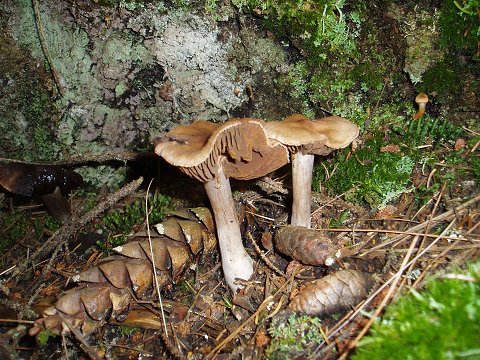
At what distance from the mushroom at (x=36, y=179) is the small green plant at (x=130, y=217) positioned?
0.55m

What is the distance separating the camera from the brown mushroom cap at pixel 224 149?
90.4 inches

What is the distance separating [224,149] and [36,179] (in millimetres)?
2341

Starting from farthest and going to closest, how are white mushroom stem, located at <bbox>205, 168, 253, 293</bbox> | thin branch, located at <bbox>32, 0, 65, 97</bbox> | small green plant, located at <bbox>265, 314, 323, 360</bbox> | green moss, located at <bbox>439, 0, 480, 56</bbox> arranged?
1. thin branch, located at <bbox>32, 0, 65, 97</bbox>
2. white mushroom stem, located at <bbox>205, 168, 253, 293</bbox>
3. green moss, located at <bbox>439, 0, 480, 56</bbox>
4. small green plant, located at <bbox>265, 314, 323, 360</bbox>

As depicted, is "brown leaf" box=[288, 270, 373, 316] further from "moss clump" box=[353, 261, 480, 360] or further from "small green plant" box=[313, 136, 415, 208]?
"small green plant" box=[313, 136, 415, 208]

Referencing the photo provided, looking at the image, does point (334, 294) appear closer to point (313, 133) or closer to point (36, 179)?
point (313, 133)

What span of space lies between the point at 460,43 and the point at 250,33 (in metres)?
1.62

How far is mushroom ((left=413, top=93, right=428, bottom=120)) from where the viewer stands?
303cm

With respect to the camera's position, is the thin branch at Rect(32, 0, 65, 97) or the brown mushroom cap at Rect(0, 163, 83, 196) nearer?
the thin branch at Rect(32, 0, 65, 97)

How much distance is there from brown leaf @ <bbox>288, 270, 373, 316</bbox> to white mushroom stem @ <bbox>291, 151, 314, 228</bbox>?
0.61 meters

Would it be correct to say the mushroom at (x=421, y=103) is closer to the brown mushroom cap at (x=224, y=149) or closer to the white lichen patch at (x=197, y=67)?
the brown mushroom cap at (x=224, y=149)

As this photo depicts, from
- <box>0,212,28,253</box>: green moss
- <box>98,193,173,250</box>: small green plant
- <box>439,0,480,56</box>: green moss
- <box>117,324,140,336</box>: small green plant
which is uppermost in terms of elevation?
<box>439,0,480,56</box>: green moss

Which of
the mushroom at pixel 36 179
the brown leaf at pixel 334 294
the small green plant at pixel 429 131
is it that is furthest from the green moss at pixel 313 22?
the mushroom at pixel 36 179

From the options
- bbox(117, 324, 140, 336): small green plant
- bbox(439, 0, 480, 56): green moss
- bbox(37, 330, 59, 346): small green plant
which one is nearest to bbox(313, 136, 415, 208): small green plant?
bbox(439, 0, 480, 56): green moss

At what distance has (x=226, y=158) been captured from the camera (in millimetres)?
2775
